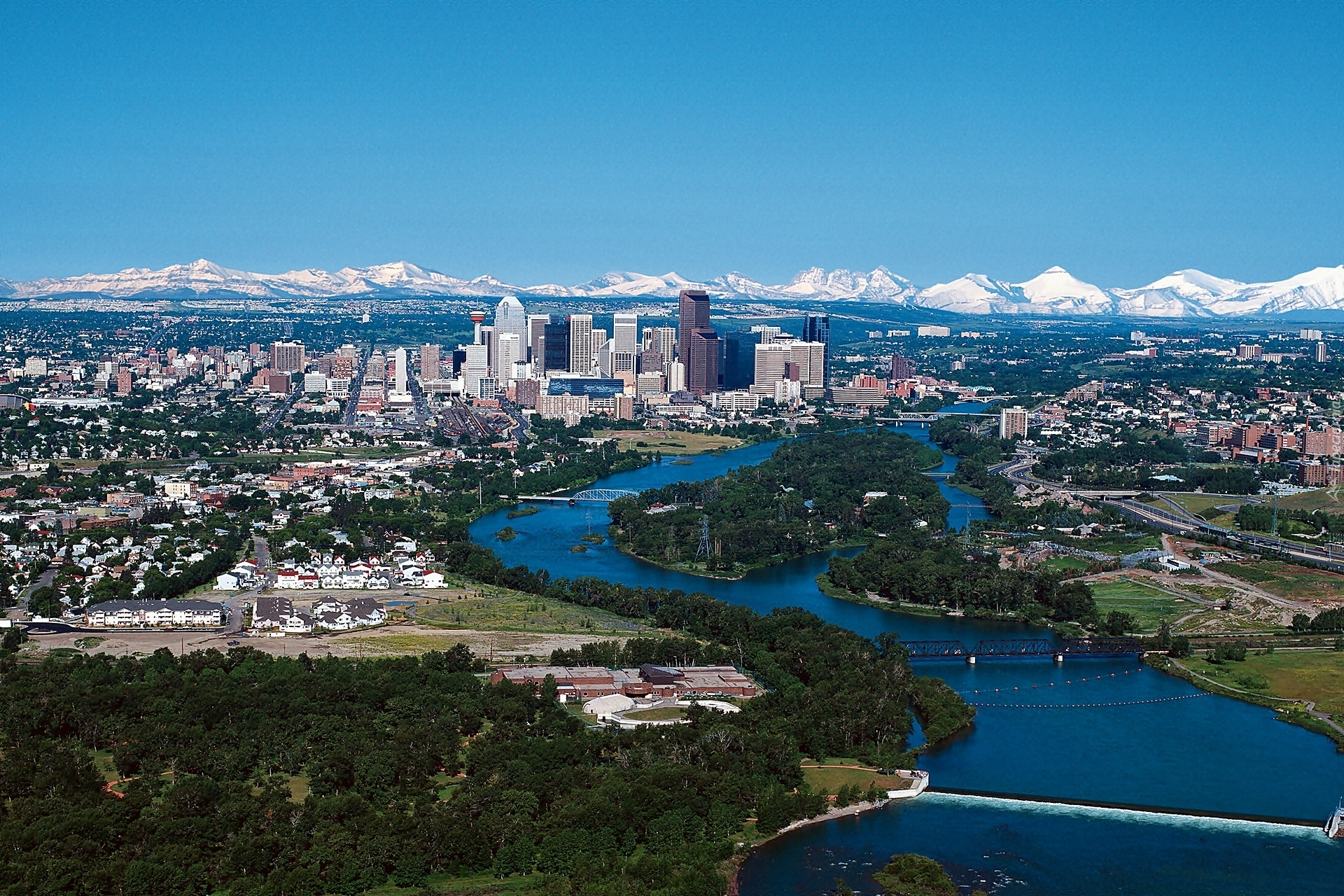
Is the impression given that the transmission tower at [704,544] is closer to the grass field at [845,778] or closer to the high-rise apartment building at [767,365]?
the grass field at [845,778]

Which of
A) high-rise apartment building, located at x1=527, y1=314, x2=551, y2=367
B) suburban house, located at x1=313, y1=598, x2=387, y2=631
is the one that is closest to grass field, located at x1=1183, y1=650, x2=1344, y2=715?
suburban house, located at x1=313, y1=598, x2=387, y2=631

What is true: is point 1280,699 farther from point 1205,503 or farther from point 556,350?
point 556,350

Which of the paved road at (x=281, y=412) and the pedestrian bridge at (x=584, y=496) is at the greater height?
the paved road at (x=281, y=412)

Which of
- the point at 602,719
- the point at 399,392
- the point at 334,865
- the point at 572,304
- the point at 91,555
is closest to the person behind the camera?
the point at 334,865

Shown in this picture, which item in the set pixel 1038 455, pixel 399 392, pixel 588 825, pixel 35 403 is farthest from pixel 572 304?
pixel 588 825

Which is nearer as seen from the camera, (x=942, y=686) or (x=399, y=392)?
(x=942, y=686)

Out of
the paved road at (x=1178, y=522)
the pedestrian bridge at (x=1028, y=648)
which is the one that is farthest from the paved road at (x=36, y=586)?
the paved road at (x=1178, y=522)

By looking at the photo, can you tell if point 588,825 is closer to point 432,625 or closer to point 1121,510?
point 432,625

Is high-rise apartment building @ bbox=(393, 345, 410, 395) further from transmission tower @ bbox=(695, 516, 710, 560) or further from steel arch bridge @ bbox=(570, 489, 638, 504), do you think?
transmission tower @ bbox=(695, 516, 710, 560)

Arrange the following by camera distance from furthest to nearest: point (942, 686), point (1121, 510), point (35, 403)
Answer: point (35, 403), point (1121, 510), point (942, 686)
